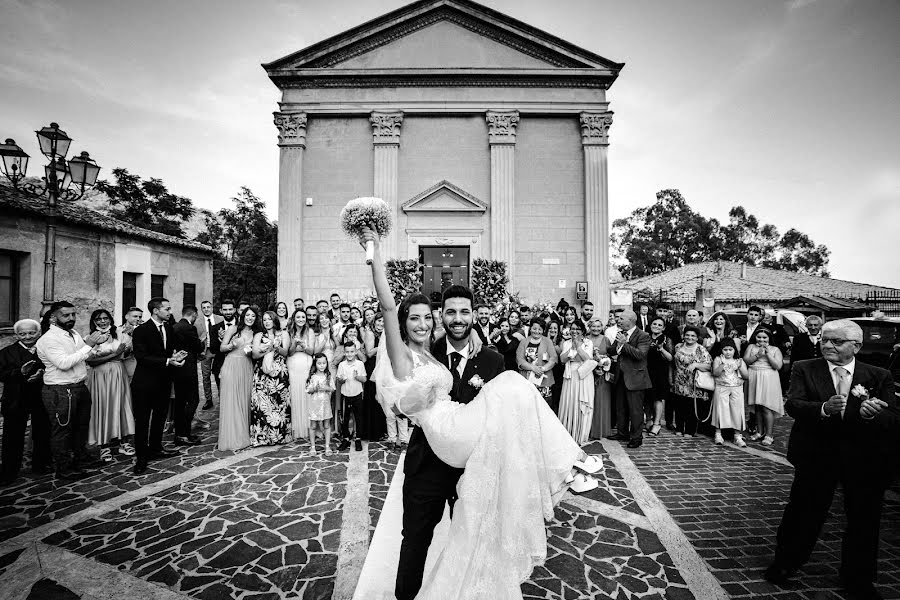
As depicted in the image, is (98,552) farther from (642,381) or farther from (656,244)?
(656,244)

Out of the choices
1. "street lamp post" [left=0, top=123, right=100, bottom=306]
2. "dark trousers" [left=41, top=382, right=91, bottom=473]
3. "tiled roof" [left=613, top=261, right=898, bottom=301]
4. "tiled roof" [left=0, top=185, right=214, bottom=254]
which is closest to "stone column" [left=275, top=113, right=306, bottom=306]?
"tiled roof" [left=0, top=185, right=214, bottom=254]

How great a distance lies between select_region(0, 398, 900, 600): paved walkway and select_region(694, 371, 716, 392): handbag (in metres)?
1.44

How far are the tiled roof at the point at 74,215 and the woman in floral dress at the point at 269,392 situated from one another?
6.41 meters

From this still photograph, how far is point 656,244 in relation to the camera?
1849 inches

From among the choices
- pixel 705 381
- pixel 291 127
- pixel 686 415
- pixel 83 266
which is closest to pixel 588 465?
pixel 705 381

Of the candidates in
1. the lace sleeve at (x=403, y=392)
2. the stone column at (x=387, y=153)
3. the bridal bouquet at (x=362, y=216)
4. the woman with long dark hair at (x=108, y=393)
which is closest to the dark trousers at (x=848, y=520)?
the lace sleeve at (x=403, y=392)

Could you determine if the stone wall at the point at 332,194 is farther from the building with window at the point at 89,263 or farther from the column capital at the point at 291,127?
the building with window at the point at 89,263

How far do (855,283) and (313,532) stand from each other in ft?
145

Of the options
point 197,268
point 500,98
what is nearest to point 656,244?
point 500,98

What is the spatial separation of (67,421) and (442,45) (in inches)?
684

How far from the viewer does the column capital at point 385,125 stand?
16562 millimetres

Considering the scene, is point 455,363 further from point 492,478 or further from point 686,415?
point 686,415

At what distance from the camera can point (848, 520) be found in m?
3.15

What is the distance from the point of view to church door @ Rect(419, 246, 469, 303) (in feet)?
55.0
